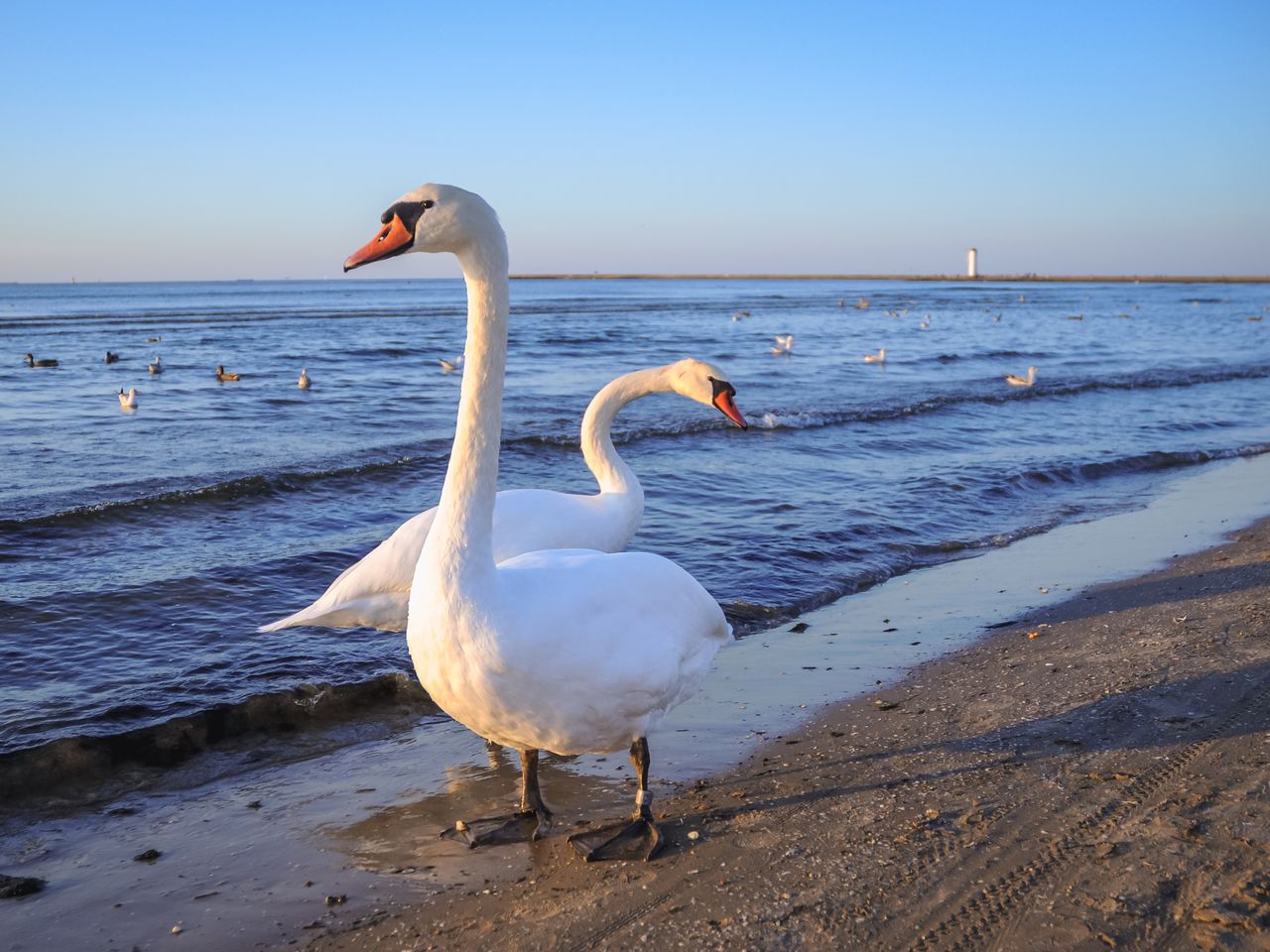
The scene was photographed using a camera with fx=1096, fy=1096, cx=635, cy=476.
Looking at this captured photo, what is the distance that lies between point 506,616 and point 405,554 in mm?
2033

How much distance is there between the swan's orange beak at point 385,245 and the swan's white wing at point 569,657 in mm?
1138

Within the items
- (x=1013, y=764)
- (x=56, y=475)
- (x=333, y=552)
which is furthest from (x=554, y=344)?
(x=1013, y=764)

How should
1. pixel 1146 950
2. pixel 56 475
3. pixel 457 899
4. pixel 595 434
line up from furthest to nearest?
pixel 56 475
pixel 595 434
pixel 457 899
pixel 1146 950

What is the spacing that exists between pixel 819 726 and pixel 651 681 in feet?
5.35

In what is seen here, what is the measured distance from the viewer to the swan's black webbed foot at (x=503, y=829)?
421cm

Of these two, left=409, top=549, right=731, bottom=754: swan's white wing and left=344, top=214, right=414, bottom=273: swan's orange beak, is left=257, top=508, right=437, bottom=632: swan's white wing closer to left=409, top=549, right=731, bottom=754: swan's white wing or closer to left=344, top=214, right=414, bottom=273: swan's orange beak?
left=409, top=549, right=731, bottom=754: swan's white wing

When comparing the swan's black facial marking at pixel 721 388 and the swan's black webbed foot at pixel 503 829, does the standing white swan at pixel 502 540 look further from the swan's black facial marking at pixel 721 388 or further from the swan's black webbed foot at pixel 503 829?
the swan's black webbed foot at pixel 503 829

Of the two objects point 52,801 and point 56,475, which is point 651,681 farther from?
point 56,475

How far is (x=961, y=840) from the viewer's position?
3.82 meters

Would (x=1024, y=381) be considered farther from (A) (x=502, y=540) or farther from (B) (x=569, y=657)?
(B) (x=569, y=657)

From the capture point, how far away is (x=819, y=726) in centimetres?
523

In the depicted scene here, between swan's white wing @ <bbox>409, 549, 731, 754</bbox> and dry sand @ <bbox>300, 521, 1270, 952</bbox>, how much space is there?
541 millimetres

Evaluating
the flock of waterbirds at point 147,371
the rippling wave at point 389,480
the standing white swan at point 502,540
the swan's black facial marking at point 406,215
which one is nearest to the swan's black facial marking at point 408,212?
the swan's black facial marking at point 406,215

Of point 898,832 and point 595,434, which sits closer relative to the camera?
point 898,832
